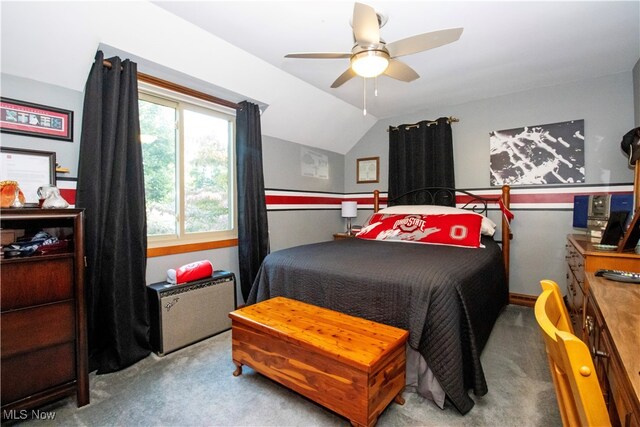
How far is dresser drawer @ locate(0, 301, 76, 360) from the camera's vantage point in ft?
4.70

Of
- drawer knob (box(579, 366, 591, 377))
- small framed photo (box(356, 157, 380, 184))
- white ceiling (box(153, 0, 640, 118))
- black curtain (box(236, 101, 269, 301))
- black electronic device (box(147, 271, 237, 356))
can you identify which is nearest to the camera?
drawer knob (box(579, 366, 591, 377))

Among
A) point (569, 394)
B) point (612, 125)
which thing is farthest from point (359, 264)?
point (612, 125)

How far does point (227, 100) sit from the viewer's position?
9.76ft

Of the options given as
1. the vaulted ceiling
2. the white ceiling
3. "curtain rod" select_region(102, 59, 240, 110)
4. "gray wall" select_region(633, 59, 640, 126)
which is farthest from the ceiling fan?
"gray wall" select_region(633, 59, 640, 126)

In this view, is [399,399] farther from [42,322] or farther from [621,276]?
[42,322]

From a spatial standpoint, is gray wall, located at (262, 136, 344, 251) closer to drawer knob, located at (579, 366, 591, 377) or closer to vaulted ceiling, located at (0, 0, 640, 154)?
vaulted ceiling, located at (0, 0, 640, 154)

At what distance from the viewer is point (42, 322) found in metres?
1.53

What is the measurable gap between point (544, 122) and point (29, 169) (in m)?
4.42

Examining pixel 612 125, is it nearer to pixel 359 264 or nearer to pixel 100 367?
pixel 359 264

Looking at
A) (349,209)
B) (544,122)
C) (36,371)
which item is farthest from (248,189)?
(544,122)

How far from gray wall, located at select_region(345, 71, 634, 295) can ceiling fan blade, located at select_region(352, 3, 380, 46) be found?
7.82 feet

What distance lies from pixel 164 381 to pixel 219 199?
1710mm

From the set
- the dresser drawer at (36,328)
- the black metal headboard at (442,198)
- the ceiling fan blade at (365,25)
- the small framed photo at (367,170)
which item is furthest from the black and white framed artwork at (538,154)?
the dresser drawer at (36,328)

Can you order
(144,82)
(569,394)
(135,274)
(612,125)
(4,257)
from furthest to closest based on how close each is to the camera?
(612,125), (144,82), (135,274), (4,257), (569,394)
